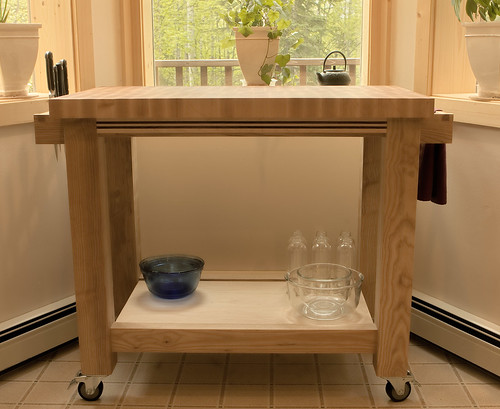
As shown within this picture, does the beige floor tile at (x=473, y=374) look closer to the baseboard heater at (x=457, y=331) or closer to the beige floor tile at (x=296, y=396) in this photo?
the baseboard heater at (x=457, y=331)

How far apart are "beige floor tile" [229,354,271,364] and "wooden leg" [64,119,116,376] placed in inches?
17.5

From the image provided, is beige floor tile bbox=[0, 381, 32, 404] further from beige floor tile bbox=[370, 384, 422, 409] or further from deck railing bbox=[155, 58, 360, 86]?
deck railing bbox=[155, 58, 360, 86]

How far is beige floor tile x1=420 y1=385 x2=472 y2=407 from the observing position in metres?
1.87

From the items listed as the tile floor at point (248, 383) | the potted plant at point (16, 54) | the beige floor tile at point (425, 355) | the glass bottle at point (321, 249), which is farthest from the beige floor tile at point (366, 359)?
the potted plant at point (16, 54)

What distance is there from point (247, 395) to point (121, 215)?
2.42 feet

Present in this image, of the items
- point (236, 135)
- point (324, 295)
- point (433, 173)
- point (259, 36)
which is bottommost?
A: point (324, 295)

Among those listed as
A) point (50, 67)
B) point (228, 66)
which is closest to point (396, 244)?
point (228, 66)

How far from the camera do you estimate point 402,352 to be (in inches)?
71.2

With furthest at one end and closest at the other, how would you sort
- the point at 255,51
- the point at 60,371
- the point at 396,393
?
1. the point at 255,51
2. the point at 60,371
3. the point at 396,393

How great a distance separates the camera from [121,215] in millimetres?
2201

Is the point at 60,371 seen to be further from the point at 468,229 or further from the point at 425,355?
the point at 468,229

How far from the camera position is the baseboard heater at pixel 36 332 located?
78.8 inches

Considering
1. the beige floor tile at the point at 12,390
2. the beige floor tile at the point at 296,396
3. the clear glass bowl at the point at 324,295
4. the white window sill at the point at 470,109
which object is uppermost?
the white window sill at the point at 470,109

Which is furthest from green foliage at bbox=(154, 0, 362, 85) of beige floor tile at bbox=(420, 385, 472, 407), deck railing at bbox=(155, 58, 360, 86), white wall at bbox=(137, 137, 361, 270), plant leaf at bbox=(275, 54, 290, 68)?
beige floor tile at bbox=(420, 385, 472, 407)
